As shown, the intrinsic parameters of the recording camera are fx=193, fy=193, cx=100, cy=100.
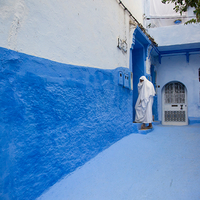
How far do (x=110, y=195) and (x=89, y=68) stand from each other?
2.12 m

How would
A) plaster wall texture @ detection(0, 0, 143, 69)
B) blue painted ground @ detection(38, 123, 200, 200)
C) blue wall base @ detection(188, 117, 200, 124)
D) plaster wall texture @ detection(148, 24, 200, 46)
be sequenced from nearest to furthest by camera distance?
plaster wall texture @ detection(0, 0, 143, 69) < blue painted ground @ detection(38, 123, 200, 200) < plaster wall texture @ detection(148, 24, 200, 46) < blue wall base @ detection(188, 117, 200, 124)

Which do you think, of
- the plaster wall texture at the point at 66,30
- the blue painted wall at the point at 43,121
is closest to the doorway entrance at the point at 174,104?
the plaster wall texture at the point at 66,30

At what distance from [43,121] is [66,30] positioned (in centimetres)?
146

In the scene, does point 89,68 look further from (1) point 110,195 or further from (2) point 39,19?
(1) point 110,195

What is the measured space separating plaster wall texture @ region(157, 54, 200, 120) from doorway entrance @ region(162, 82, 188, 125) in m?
0.22

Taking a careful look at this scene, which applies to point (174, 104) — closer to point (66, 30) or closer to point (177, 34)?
point (177, 34)

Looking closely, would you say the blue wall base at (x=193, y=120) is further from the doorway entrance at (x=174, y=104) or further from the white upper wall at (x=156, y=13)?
the white upper wall at (x=156, y=13)

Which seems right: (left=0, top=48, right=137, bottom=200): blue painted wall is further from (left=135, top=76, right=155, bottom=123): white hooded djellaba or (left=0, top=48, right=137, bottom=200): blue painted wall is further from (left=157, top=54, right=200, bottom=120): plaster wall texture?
(left=157, top=54, right=200, bottom=120): plaster wall texture

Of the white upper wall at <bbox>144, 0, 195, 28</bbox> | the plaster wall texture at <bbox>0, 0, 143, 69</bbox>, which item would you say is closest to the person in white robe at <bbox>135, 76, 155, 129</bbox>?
the plaster wall texture at <bbox>0, 0, 143, 69</bbox>

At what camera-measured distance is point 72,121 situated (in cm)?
306

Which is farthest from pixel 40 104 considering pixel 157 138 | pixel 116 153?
pixel 157 138

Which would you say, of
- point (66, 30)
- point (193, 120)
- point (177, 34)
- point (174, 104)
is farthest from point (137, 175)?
point (177, 34)

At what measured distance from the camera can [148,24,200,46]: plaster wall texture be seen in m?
7.93

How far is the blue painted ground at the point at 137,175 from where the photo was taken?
2.46m
